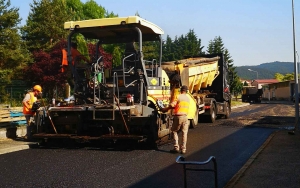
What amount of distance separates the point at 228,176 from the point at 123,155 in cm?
311

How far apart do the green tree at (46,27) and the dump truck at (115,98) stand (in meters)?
20.2

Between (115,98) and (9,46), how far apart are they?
1727 centimetres

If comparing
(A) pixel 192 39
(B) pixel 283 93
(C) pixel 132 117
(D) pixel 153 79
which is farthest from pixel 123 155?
(A) pixel 192 39

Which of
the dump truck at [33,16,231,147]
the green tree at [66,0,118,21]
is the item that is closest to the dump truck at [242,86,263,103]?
the green tree at [66,0,118,21]

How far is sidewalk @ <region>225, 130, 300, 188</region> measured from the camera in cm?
642

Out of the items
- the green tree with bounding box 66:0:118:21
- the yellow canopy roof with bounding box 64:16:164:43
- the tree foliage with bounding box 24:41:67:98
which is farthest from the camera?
the green tree with bounding box 66:0:118:21

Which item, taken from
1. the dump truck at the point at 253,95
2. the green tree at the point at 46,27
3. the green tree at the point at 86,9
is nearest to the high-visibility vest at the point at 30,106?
the green tree at the point at 46,27

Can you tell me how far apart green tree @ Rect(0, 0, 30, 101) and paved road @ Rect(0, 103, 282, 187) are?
1499 centimetres

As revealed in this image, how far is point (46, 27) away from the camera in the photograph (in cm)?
3097

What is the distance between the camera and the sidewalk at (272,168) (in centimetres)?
642

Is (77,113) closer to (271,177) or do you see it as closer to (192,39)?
(271,177)

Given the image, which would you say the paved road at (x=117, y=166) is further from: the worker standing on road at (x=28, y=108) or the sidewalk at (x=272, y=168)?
the worker standing on road at (x=28, y=108)

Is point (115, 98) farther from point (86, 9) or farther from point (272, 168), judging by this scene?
point (86, 9)

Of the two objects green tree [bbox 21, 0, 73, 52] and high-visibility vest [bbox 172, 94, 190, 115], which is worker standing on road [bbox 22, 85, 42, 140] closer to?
high-visibility vest [bbox 172, 94, 190, 115]
